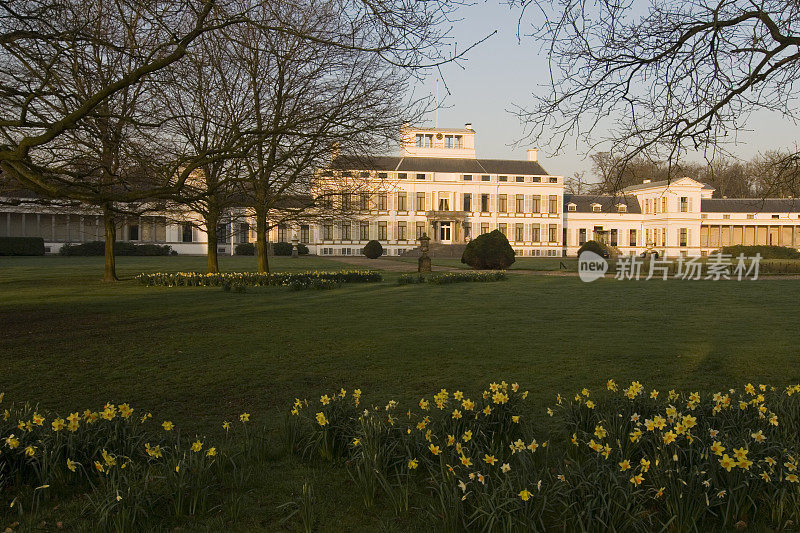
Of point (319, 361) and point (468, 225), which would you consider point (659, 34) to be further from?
point (468, 225)

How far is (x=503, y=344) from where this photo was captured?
9078 mm

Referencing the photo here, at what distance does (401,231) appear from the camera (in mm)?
66062

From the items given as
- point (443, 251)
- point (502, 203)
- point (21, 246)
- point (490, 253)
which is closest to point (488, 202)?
point (502, 203)

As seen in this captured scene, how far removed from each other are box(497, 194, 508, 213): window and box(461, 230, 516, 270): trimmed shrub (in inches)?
1385

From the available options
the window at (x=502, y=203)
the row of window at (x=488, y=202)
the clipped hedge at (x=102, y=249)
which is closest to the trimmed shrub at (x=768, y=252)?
the row of window at (x=488, y=202)

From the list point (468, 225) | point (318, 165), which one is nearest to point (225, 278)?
point (318, 165)

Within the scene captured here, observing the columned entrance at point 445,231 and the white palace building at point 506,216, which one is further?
the columned entrance at point 445,231

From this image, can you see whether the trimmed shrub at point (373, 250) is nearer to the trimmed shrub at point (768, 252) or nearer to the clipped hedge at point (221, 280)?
the trimmed shrub at point (768, 252)

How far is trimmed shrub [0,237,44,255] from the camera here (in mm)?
43688

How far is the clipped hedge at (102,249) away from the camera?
46.3 metres

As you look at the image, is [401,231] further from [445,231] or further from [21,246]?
[21,246]

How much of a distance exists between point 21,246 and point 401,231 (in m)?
34.3

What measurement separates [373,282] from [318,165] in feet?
16.6

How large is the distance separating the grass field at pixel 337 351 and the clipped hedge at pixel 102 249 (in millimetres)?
33526
